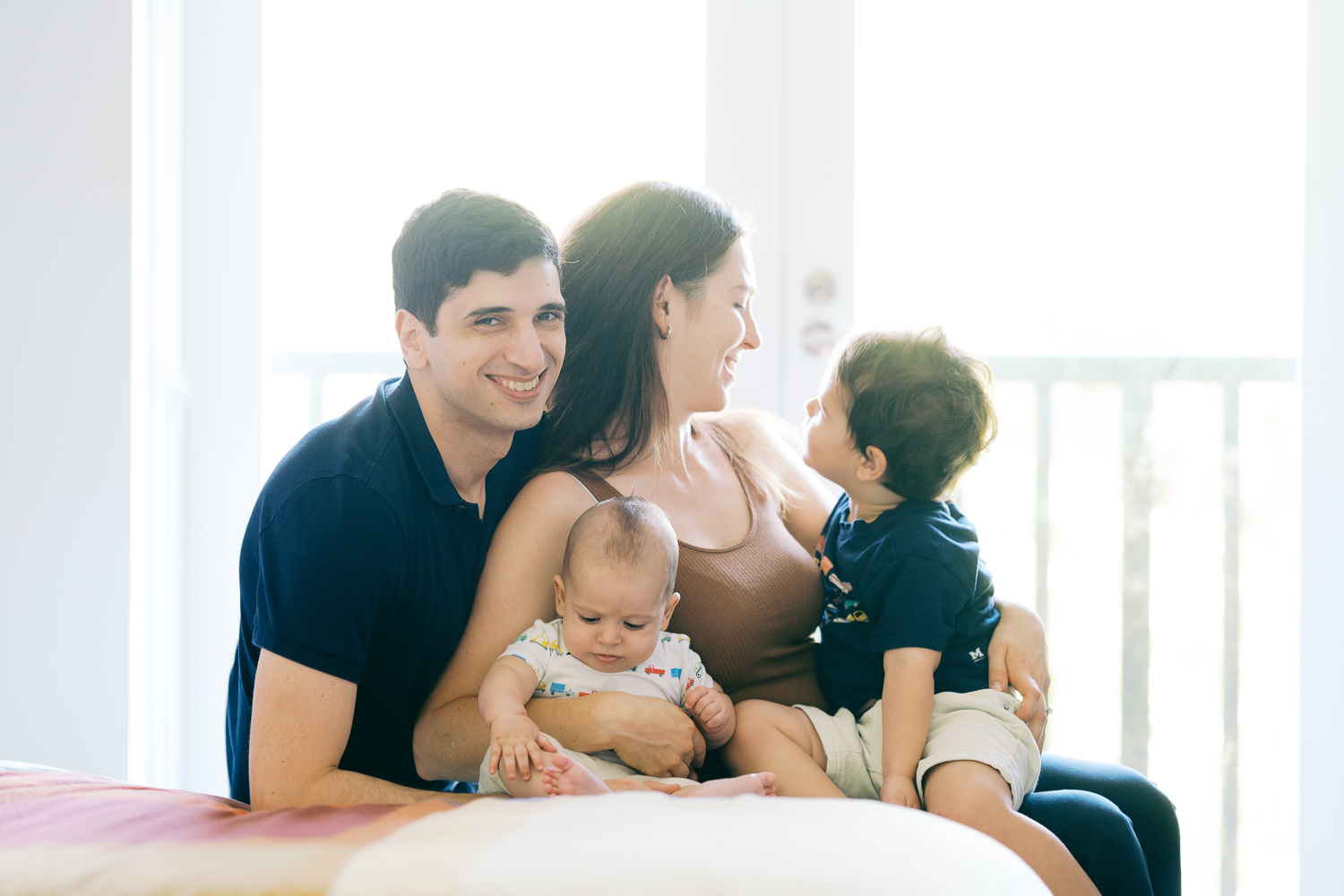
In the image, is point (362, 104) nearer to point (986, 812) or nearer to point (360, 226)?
point (360, 226)

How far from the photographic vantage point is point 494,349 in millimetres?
1077

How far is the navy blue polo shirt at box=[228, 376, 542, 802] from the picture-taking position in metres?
0.98

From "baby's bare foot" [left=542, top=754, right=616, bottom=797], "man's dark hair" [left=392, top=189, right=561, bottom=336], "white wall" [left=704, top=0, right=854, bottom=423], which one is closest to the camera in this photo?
"baby's bare foot" [left=542, top=754, right=616, bottom=797]

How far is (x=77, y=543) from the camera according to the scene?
1.72 metres

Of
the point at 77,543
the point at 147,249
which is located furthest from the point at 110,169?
→ the point at 77,543

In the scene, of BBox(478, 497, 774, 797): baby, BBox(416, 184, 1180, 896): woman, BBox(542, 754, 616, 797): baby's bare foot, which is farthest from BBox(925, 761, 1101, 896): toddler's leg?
BBox(542, 754, 616, 797): baby's bare foot

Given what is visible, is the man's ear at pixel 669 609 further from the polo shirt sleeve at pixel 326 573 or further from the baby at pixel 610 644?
the polo shirt sleeve at pixel 326 573

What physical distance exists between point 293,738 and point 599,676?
36cm

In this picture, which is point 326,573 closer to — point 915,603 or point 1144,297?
point 915,603

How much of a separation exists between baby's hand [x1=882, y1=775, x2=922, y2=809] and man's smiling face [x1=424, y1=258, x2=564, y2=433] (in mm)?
627

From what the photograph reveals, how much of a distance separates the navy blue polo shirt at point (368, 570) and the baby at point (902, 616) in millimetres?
429

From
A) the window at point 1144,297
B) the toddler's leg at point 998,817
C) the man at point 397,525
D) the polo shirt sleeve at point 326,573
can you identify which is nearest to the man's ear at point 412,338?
the man at point 397,525

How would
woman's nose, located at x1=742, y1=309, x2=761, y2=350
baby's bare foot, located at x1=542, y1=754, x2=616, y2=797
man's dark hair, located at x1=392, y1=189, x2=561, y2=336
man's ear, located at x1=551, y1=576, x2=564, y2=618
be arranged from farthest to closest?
woman's nose, located at x1=742, y1=309, x2=761, y2=350 < man's ear, located at x1=551, y1=576, x2=564, y2=618 < man's dark hair, located at x1=392, y1=189, x2=561, y2=336 < baby's bare foot, located at x1=542, y1=754, x2=616, y2=797

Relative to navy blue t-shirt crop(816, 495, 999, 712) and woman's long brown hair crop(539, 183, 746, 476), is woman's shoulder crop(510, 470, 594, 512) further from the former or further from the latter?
navy blue t-shirt crop(816, 495, 999, 712)
